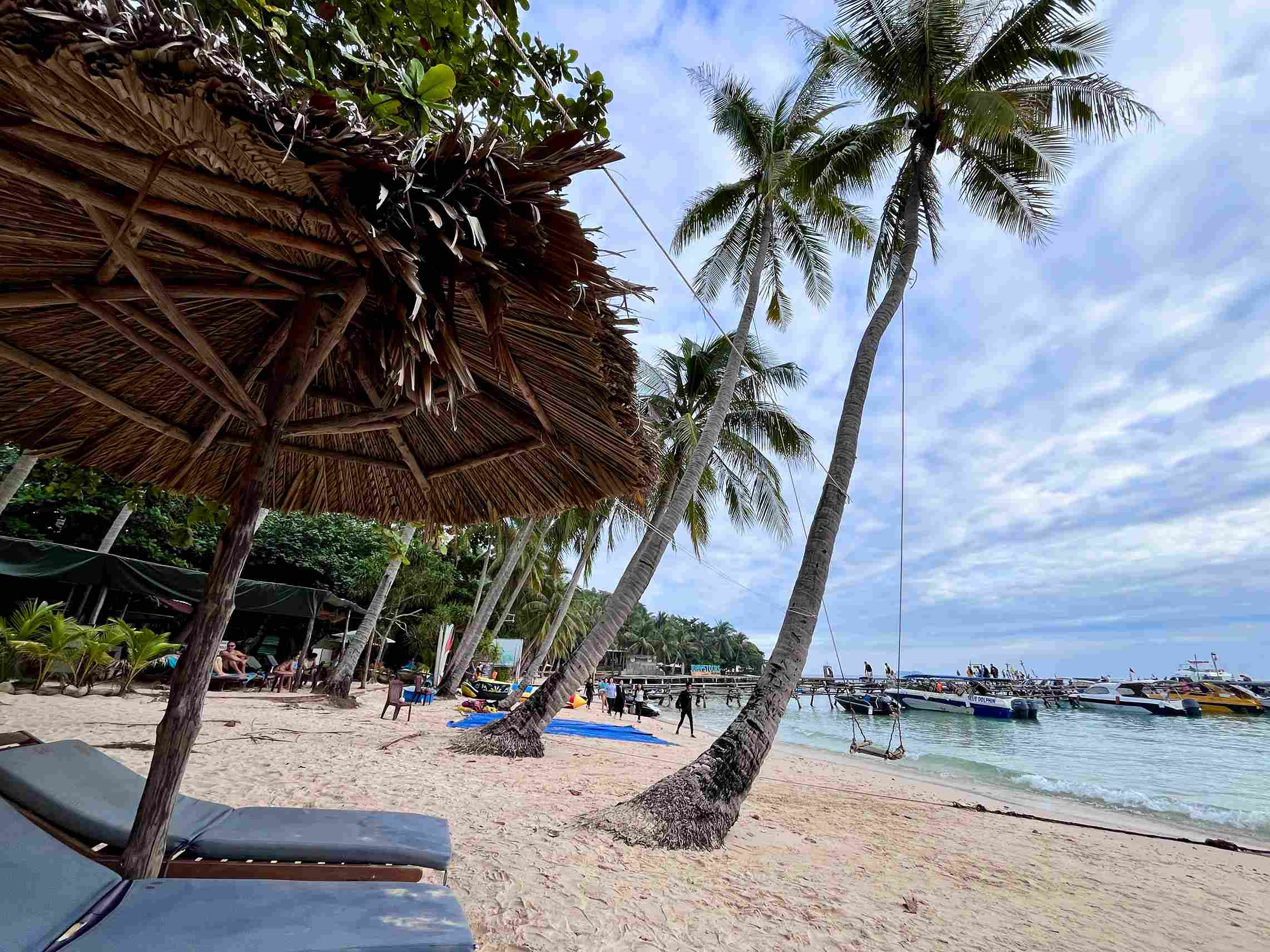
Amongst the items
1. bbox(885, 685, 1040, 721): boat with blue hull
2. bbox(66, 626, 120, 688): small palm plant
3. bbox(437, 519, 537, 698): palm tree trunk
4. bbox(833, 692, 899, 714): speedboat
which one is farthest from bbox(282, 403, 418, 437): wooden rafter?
bbox(885, 685, 1040, 721): boat with blue hull

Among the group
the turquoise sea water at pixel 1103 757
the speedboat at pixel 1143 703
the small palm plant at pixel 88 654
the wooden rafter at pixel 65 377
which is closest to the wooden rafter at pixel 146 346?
the wooden rafter at pixel 65 377

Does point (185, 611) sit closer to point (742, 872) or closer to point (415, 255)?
point (742, 872)

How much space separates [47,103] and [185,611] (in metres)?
16.1

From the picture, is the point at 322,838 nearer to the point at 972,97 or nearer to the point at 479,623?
the point at 972,97

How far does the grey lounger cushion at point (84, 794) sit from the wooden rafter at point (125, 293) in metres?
1.79

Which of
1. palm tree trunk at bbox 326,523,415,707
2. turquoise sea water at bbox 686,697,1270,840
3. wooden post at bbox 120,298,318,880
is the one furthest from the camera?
turquoise sea water at bbox 686,697,1270,840

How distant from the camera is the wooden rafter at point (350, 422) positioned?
248 centimetres

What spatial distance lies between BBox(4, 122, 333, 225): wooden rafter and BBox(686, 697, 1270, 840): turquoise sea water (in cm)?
1541

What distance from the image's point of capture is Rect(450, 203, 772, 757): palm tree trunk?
7.98m

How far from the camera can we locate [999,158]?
29.9 ft

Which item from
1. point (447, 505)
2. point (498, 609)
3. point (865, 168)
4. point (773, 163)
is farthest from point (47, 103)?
point (498, 609)

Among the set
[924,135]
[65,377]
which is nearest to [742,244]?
[924,135]

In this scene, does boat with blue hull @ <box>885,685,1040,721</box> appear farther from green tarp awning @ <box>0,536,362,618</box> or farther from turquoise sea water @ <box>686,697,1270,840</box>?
green tarp awning @ <box>0,536,362,618</box>

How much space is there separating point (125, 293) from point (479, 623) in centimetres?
1422
